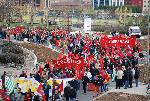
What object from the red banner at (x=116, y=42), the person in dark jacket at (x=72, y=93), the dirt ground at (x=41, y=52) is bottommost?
the dirt ground at (x=41, y=52)

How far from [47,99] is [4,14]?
45.7 metres

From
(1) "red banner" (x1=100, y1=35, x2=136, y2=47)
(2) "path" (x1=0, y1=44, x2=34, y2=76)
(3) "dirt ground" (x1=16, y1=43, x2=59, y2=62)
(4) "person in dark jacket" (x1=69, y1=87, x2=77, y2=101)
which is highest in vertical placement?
(1) "red banner" (x1=100, y1=35, x2=136, y2=47)

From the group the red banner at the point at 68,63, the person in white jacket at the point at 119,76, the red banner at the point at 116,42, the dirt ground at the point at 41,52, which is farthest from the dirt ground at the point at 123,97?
the red banner at the point at 116,42

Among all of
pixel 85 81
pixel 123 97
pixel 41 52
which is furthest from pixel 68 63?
pixel 41 52

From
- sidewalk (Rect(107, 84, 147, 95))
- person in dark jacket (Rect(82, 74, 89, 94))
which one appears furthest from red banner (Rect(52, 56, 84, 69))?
sidewalk (Rect(107, 84, 147, 95))

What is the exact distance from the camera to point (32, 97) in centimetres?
2083

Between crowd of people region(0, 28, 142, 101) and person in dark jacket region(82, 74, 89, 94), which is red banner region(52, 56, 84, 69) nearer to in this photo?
crowd of people region(0, 28, 142, 101)

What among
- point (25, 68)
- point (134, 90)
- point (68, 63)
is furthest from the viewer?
point (25, 68)

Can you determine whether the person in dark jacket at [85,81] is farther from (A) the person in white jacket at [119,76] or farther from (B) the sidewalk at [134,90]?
(A) the person in white jacket at [119,76]

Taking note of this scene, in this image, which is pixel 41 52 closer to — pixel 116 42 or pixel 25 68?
pixel 116 42

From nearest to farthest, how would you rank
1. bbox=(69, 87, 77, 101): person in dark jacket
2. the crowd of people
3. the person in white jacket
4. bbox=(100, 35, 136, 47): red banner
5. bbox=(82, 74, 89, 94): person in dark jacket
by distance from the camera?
bbox=(69, 87, 77, 101): person in dark jacket, the crowd of people, bbox=(82, 74, 89, 94): person in dark jacket, the person in white jacket, bbox=(100, 35, 136, 47): red banner

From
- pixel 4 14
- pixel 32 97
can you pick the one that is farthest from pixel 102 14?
pixel 32 97

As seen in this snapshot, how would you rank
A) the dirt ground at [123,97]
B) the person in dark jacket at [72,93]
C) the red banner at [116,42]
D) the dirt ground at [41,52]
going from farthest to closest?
the dirt ground at [41,52] < the red banner at [116,42] < the dirt ground at [123,97] < the person in dark jacket at [72,93]

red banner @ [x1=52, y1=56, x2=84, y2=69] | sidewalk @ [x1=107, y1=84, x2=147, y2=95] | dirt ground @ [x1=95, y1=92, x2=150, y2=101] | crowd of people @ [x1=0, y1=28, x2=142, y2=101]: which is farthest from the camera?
red banner @ [x1=52, y1=56, x2=84, y2=69]
